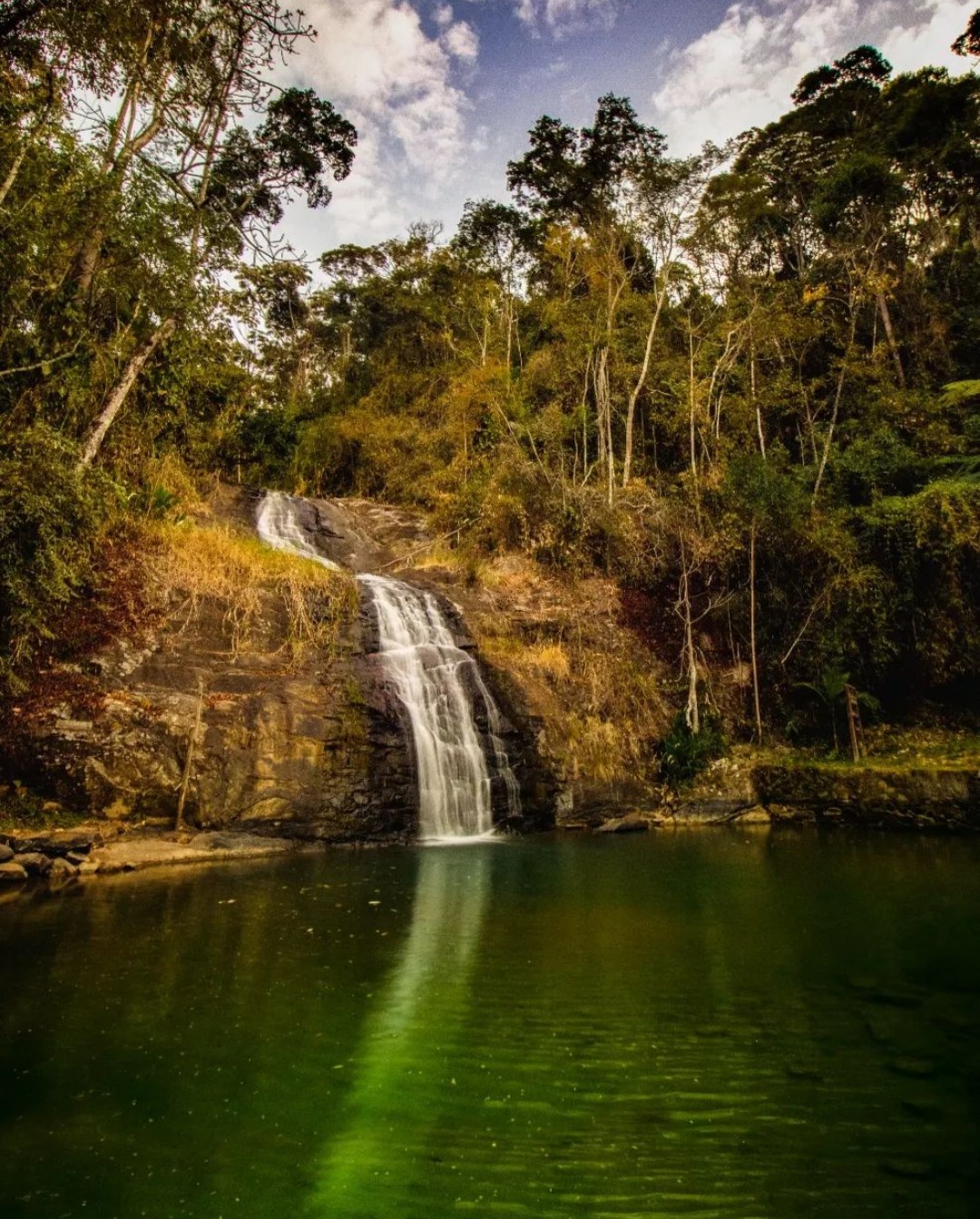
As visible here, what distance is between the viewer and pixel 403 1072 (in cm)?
312

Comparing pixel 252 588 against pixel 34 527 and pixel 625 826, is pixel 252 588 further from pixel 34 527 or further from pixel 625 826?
pixel 625 826

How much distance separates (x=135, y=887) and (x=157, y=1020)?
156 inches

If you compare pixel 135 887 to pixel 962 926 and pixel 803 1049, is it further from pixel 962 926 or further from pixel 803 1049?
pixel 962 926

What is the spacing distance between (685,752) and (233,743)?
8416 millimetres

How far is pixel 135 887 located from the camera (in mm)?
7113

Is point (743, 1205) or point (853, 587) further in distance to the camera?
point (853, 587)

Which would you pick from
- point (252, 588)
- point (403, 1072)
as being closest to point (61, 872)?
point (252, 588)

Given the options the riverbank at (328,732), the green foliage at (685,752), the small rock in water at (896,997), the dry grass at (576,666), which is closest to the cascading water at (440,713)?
the riverbank at (328,732)

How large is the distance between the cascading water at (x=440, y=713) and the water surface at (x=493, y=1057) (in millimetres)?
4697

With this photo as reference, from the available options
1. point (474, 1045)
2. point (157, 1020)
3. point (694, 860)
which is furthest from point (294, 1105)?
point (694, 860)

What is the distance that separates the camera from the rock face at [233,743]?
29.4ft

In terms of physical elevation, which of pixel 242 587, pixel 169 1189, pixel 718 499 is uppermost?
pixel 718 499

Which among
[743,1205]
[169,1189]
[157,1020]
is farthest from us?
[157,1020]

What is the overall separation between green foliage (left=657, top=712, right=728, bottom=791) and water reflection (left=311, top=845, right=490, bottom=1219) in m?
7.89
